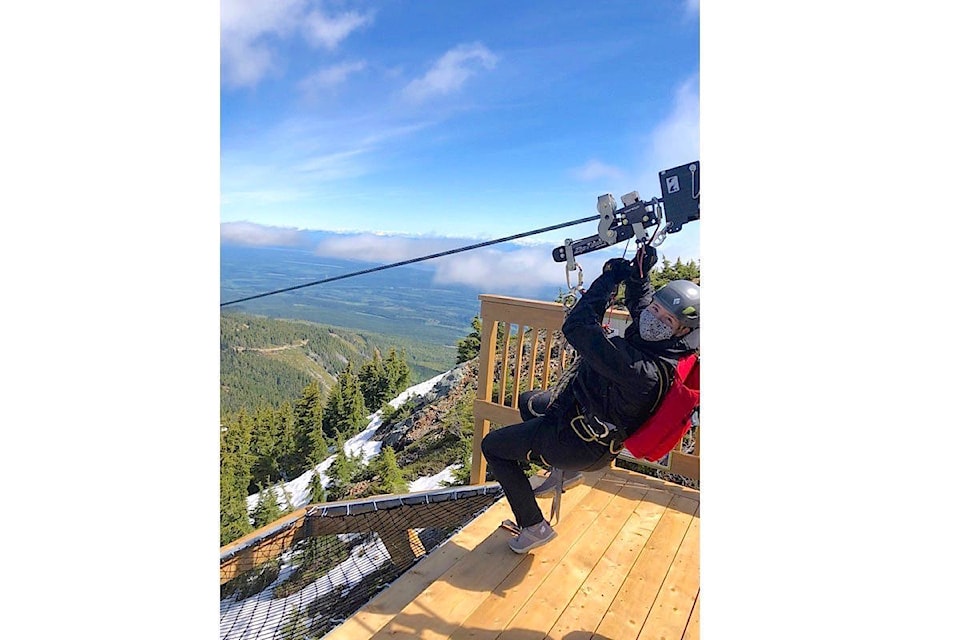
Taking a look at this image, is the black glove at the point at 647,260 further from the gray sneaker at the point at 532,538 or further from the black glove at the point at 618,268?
the gray sneaker at the point at 532,538

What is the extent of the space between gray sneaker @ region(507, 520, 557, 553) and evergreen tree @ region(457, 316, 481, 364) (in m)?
6.65

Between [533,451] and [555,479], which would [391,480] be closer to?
[555,479]

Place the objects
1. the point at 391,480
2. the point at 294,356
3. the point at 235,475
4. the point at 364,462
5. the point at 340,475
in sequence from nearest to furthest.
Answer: the point at 391,480 → the point at 340,475 → the point at 235,475 → the point at 364,462 → the point at 294,356

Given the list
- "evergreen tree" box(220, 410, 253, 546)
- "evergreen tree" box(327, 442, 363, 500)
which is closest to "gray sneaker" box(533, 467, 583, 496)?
"evergreen tree" box(220, 410, 253, 546)

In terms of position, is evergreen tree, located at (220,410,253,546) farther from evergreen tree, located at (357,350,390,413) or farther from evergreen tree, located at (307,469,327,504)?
evergreen tree, located at (357,350,390,413)

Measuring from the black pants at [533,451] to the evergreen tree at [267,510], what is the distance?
9802 millimetres

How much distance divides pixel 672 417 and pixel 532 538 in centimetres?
60

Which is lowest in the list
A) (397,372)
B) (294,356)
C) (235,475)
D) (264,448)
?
(235,475)

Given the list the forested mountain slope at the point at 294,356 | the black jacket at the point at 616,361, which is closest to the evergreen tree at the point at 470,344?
the forested mountain slope at the point at 294,356

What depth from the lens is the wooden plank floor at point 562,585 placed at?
127 centimetres

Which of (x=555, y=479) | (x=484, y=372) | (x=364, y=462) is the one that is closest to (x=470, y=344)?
(x=364, y=462)

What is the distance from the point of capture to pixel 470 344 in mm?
9750

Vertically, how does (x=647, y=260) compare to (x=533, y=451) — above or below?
above
